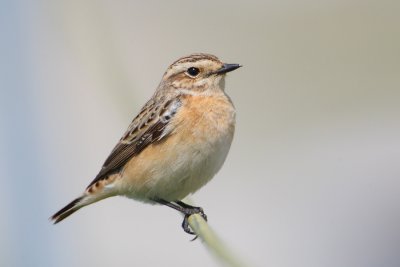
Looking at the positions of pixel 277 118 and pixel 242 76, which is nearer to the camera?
pixel 277 118

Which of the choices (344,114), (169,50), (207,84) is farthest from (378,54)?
(169,50)

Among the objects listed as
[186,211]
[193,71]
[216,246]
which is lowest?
[216,246]

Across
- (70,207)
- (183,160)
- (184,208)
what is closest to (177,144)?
(183,160)

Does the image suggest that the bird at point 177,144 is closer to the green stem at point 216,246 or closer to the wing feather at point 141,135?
the wing feather at point 141,135

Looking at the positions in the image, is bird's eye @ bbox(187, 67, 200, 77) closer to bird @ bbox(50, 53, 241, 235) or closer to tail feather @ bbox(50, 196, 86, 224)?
bird @ bbox(50, 53, 241, 235)

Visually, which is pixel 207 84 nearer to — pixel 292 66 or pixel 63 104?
pixel 292 66

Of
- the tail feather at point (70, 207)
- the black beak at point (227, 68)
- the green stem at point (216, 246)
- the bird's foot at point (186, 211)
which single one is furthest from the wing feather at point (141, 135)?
the green stem at point (216, 246)

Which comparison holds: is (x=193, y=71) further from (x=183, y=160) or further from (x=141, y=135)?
(x=183, y=160)

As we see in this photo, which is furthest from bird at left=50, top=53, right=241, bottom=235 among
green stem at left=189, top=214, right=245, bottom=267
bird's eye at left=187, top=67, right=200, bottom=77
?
green stem at left=189, top=214, right=245, bottom=267
